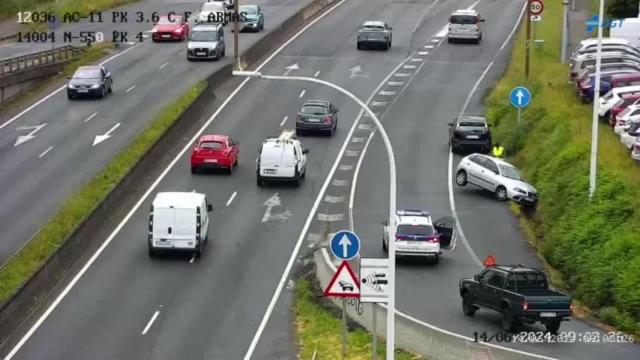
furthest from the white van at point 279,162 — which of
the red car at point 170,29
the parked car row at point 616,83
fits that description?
the red car at point 170,29

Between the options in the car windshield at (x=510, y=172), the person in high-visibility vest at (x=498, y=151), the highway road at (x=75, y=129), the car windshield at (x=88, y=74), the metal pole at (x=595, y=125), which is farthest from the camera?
the car windshield at (x=88, y=74)

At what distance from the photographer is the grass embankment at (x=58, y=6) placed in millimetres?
96562

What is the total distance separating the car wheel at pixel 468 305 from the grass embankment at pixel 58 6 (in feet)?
211

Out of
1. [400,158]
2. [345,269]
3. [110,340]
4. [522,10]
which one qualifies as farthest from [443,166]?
[522,10]

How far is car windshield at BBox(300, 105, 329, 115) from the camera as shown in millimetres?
61406

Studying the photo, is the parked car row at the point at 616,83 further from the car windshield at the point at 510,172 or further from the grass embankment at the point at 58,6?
the grass embankment at the point at 58,6

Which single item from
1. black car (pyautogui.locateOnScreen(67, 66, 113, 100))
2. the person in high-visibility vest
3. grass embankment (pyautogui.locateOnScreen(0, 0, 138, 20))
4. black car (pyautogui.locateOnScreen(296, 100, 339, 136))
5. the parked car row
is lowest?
the person in high-visibility vest

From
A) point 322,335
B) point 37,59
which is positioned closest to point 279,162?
point 322,335

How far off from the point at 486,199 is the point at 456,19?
1274 inches

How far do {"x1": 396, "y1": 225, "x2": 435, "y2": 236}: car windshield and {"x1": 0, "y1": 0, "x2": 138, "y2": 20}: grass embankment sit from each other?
189ft

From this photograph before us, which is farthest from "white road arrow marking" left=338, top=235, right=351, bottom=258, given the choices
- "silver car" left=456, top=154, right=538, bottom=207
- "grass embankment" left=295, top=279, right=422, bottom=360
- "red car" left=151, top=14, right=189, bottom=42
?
"red car" left=151, top=14, right=189, bottom=42

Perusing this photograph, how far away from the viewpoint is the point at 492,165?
173 ft

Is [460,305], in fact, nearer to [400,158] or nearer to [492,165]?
[492,165]

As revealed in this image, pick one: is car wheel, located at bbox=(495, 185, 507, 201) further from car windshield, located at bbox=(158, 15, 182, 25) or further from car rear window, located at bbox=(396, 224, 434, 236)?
car windshield, located at bbox=(158, 15, 182, 25)
